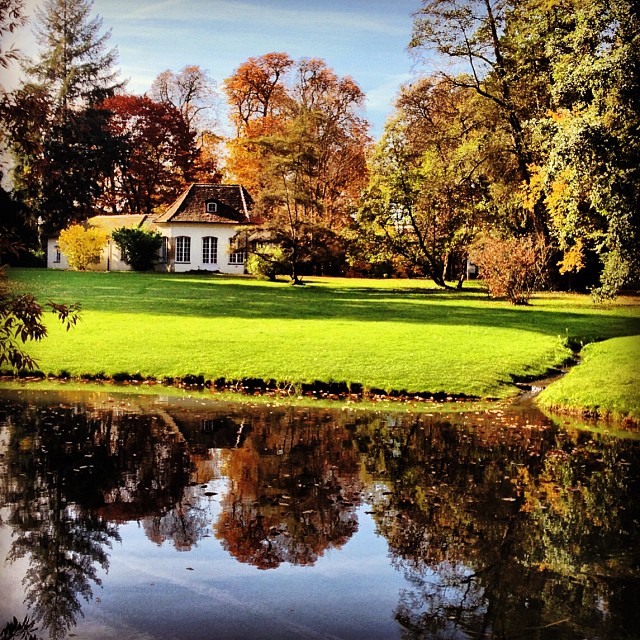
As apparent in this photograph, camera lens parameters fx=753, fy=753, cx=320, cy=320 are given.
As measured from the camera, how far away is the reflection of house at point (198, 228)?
38594 mm

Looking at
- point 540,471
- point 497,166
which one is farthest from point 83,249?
point 540,471

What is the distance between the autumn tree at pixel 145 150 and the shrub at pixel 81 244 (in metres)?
2.00

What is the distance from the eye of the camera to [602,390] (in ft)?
35.3

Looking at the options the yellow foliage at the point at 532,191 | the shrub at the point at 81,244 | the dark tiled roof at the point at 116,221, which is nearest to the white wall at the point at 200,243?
the dark tiled roof at the point at 116,221

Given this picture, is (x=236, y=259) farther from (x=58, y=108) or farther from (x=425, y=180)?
(x=58, y=108)

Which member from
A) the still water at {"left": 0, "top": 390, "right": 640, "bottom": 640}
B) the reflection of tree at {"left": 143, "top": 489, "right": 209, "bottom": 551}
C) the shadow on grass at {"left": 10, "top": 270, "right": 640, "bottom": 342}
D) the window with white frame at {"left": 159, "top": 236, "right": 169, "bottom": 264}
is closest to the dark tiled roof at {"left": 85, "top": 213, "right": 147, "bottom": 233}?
the window with white frame at {"left": 159, "top": 236, "right": 169, "bottom": 264}

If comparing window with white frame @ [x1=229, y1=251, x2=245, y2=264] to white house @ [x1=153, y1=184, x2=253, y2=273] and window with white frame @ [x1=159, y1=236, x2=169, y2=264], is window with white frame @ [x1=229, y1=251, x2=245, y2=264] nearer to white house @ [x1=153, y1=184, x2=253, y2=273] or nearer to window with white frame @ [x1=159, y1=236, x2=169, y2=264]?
white house @ [x1=153, y1=184, x2=253, y2=273]

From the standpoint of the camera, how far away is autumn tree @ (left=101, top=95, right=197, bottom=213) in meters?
29.2

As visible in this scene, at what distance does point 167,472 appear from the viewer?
6668 millimetres

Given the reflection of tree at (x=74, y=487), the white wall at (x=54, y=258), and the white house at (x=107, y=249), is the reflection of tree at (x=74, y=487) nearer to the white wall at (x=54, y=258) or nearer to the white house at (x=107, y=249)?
the white house at (x=107, y=249)

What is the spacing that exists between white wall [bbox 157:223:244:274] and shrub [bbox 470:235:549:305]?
16040 mm

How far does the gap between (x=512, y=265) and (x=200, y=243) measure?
18931 millimetres

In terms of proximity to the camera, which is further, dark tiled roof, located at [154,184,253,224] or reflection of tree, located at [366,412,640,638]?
dark tiled roof, located at [154,184,253,224]

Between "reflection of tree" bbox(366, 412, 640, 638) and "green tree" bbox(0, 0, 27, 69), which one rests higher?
"green tree" bbox(0, 0, 27, 69)
